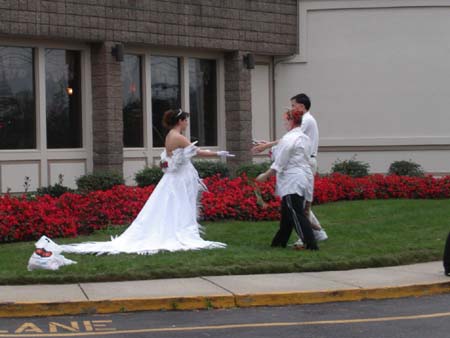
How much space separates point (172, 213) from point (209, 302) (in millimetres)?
3211

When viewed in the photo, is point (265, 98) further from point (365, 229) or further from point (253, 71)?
point (365, 229)

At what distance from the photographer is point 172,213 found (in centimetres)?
1204

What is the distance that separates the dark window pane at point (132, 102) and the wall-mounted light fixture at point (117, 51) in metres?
1.04

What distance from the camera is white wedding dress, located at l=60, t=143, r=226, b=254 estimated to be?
11.8 m

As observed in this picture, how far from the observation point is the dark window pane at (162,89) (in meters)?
21.3

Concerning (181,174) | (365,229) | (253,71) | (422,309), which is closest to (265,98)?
(253,71)

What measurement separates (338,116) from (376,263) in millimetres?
12285

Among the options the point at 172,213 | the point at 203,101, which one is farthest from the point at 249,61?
the point at 172,213

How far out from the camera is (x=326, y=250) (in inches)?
467

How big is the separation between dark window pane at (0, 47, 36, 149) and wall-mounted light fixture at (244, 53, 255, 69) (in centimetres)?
574

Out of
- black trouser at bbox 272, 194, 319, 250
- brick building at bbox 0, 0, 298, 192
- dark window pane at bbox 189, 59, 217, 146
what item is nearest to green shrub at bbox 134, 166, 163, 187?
brick building at bbox 0, 0, 298, 192

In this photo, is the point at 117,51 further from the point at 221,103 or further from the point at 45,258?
the point at 45,258

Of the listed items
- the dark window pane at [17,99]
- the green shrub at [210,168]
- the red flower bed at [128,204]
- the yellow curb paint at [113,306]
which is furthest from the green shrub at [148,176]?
the yellow curb paint at [113,306]

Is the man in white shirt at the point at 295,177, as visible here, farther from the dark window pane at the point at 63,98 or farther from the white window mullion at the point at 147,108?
the white window mullion at the point at 147,108
